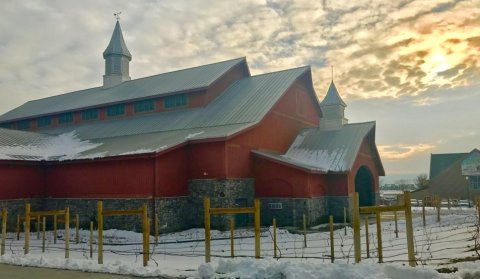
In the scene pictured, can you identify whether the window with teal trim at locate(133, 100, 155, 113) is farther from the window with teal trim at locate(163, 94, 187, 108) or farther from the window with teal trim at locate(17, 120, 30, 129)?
the window with teal trim at locate(17, 120, 30, 129)

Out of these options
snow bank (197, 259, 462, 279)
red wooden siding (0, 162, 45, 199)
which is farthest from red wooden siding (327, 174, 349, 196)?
red wooden siding (0, 162, 45, 199)

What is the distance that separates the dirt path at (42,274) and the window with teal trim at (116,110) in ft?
75.5

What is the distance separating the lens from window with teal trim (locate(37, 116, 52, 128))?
40.4 m

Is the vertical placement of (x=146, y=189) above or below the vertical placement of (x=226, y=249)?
above

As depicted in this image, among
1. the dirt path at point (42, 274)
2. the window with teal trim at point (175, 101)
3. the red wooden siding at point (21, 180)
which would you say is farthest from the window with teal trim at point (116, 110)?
the dirt path at point (42, 274)

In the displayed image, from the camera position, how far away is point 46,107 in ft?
142

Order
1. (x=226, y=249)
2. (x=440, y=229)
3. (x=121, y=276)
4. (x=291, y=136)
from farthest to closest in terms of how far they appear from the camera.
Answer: (x=291, y=136), (x=440, y=229), (x=226, y=249), (x=121, y=276)

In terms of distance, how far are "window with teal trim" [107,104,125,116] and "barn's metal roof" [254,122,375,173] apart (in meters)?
14.4

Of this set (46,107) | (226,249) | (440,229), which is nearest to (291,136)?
(440,229)

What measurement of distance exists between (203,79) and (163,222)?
45.3 feet

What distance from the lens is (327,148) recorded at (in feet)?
98.0

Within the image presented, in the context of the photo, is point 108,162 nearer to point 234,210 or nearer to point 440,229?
point 234,210

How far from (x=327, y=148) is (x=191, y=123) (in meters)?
9.78

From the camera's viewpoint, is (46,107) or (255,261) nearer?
(255,261)
